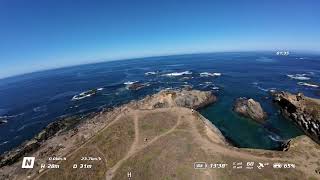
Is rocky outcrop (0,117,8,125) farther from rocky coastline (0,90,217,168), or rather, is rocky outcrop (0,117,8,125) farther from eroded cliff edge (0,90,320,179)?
eroded cliff edge (0,90,320,179)

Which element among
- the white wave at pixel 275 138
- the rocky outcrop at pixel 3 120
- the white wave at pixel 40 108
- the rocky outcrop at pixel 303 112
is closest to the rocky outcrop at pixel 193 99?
the rocky outcrop at pixel 303 112

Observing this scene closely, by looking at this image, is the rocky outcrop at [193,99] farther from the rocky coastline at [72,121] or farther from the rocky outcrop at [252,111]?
the rocky outcrop at [252,111]

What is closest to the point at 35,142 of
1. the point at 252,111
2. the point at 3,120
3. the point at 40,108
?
the point at 3,120

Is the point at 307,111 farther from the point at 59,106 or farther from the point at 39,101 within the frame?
the point at 39,101

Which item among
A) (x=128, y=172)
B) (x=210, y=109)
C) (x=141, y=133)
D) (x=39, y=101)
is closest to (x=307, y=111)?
(x=210, y=109)

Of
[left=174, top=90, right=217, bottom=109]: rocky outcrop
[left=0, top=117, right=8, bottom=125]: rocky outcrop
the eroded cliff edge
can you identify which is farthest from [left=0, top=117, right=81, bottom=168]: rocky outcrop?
[left=174, top=90, right=217, bottom=109]: rocky outcrop

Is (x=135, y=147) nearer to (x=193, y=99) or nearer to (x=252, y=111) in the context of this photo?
(x=193, y=99)
